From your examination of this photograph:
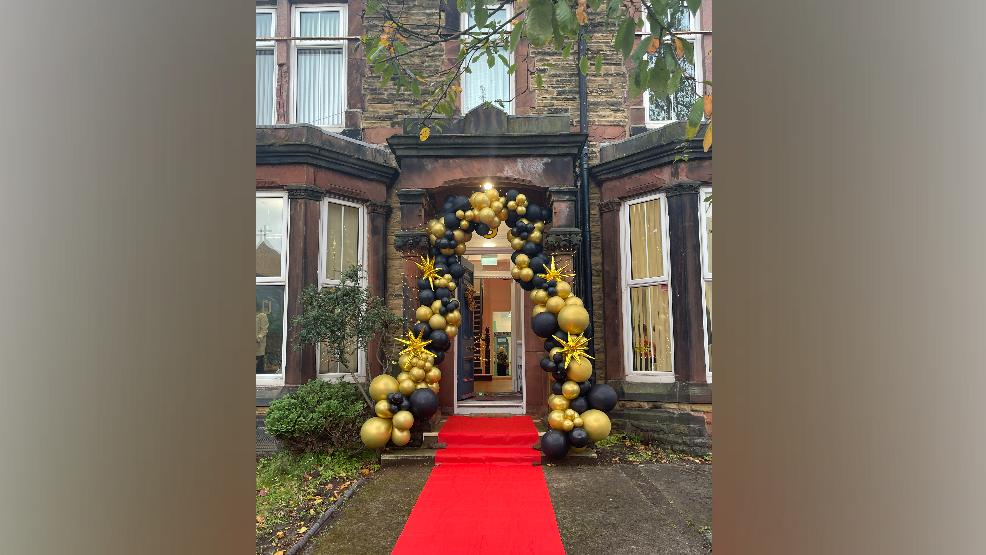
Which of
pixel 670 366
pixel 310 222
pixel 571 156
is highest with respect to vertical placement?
pixel 571 156

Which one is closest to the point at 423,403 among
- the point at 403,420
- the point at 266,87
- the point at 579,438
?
the point at 403,420

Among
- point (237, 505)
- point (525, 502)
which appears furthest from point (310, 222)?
point (237, 505)

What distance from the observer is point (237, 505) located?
35.3 inches

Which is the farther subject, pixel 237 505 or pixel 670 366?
pixel 670 366

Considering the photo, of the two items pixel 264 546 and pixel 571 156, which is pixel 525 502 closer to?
pixel 264 546

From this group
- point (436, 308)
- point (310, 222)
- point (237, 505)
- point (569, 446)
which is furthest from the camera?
point (310, 222)

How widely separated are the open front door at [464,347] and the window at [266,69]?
4.23 metres

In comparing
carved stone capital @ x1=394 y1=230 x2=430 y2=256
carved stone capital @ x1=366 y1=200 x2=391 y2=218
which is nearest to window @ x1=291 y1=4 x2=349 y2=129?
carved stone capital @ x1=366 y1=200 x2=391 y2=218

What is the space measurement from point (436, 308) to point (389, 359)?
0.99 m

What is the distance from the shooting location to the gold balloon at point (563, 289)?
6.34 m

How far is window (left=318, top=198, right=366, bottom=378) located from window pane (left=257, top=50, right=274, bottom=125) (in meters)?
2.39

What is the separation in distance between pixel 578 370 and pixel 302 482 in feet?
11.2

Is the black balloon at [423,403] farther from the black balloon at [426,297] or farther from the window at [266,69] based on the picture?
the window at [266,69]

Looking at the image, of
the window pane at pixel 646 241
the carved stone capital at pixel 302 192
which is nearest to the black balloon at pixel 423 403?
the carved stone capital at pixel 302 192
